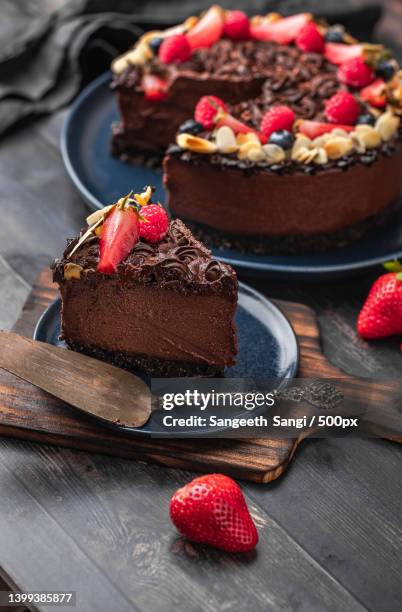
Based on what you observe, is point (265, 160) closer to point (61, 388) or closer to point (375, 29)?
point (61, 388)

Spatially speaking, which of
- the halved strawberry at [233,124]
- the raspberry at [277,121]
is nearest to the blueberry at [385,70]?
the raspberry at [277,121]

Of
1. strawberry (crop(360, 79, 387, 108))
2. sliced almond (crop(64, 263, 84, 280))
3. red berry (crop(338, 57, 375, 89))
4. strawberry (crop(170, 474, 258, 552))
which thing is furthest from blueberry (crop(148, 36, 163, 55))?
strawberry (crop(170, 474, 258, 552))

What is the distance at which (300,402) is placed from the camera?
2891 mm

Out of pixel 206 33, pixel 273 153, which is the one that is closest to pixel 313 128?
pixel 273 153

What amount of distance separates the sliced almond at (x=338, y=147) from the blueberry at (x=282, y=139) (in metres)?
0.15

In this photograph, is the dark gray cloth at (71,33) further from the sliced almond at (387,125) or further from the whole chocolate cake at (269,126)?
the sliced almond at (387,125)

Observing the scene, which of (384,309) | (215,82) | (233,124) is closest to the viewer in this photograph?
(384,309)

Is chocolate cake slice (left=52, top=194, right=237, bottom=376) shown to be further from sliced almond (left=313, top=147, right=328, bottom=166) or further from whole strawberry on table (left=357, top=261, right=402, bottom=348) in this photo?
sliced almond (left=313, top=147, right=328, bottom=166)

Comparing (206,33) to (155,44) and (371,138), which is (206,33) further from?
(371,138)

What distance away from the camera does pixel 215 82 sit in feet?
13.4

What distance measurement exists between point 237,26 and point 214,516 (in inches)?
101

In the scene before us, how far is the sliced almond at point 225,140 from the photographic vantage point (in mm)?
3516

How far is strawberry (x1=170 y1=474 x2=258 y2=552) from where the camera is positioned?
95.7 inches

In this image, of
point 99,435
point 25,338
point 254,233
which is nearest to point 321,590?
point 99,435
